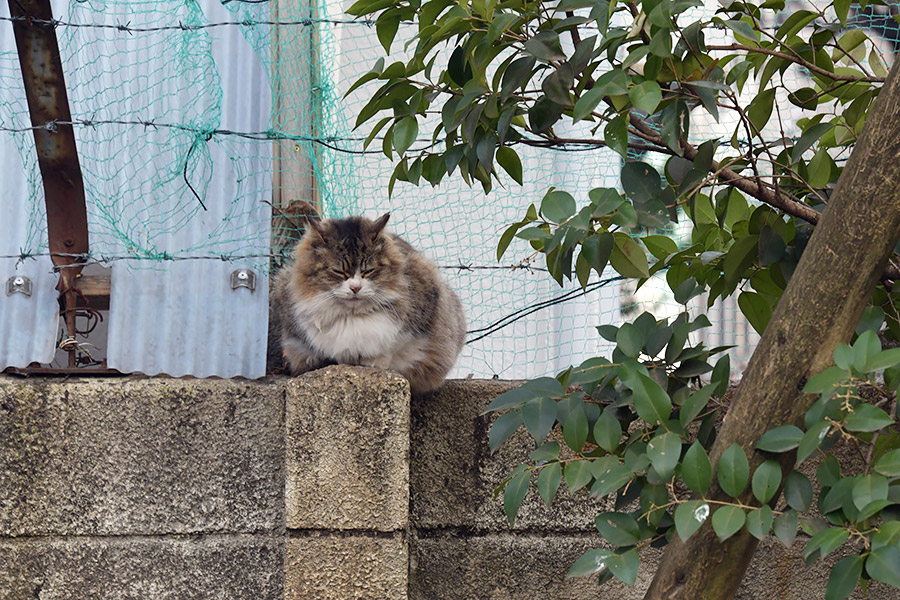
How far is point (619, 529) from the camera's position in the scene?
1.55 meters

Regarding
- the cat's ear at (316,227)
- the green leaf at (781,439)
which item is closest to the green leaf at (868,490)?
the green leaf at (781,439)

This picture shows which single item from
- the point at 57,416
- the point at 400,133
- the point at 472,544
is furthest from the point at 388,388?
the point at 57,416

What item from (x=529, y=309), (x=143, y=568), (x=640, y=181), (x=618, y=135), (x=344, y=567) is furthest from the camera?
(x=529, y=309)

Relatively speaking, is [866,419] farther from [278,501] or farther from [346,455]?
[278,501]

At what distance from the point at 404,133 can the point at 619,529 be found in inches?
34.0

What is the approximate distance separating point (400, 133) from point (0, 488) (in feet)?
4.92

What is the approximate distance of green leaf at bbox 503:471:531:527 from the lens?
5.14 ft

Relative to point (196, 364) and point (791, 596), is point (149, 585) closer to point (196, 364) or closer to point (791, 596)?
point (196, 364)

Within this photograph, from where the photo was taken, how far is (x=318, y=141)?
2531 mm

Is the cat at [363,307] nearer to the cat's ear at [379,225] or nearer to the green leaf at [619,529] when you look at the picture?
the cat's ear at [379,225]

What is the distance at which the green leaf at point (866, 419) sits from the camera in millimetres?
1250

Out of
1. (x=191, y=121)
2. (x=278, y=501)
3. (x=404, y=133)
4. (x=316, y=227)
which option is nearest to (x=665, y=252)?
(x=404, y=133)

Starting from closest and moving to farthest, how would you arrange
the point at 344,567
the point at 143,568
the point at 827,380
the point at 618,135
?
the point at 827,380 → the point at 618,135 → the point at 344,567 → the point at 143,568

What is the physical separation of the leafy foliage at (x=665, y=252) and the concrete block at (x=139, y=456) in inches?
37.0
